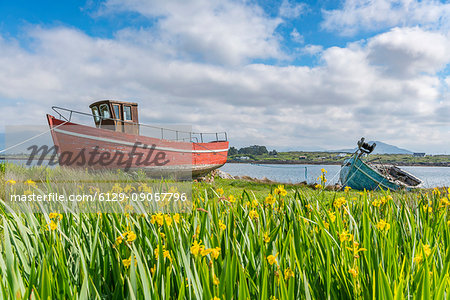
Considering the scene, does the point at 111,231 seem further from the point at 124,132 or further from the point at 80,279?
the point at 124,132

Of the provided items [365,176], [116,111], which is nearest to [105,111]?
[116,111]

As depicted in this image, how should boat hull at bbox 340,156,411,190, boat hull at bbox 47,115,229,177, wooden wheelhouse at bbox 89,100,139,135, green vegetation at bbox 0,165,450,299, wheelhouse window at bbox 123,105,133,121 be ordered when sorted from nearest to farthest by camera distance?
green vegetation at bbox 0,165,450,299 → boat hull at bbox 47,115,229,177 → wooden wheelhouse at bbox 89,100,139,135 → wheelhouse window at bbox 123,105,133,121 → boat hull at bbox 340,156,411,190

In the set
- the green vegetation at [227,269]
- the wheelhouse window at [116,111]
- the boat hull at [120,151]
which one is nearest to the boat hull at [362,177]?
the boat hull at [120,151]

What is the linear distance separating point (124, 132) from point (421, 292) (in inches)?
629

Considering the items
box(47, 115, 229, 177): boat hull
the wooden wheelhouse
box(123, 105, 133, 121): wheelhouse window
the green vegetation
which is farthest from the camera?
box(123, 105, 133, 121): wheelhouse window

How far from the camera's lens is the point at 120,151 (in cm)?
1545

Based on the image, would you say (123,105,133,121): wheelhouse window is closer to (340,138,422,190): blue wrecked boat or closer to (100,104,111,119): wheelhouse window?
(100,104,111,119): wheelhouse window

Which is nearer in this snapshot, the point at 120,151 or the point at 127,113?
the point at 120,151

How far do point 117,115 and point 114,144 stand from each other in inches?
64.5

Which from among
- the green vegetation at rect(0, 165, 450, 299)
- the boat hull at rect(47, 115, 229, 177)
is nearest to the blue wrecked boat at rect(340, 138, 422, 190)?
the boat hull at rect(47, 115, 229, 177)

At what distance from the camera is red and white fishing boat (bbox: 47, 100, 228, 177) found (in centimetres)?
1459

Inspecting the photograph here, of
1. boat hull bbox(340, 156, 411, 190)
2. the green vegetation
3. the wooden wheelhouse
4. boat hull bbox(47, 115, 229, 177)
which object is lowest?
boat hull bbox(340, 156, 411, 190)

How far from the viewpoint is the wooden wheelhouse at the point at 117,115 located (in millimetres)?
15305

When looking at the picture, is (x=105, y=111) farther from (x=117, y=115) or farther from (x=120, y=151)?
(x=120, y=151)
